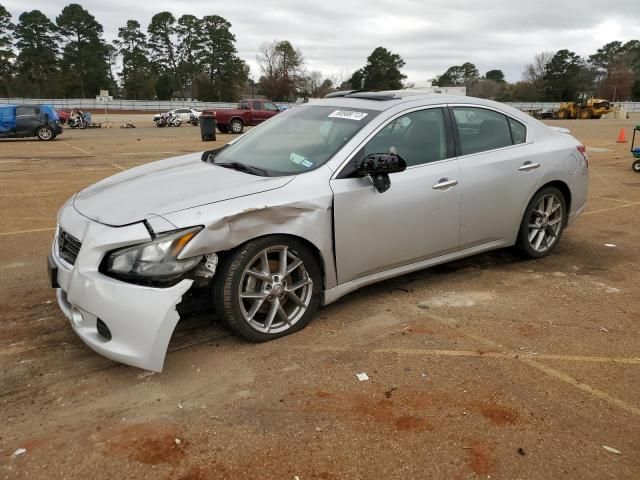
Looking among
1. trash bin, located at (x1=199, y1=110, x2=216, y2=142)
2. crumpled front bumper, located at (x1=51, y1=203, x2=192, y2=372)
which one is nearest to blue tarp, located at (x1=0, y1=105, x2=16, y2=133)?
trash bin, located at (x1=199, y1=110, x2=216, y2=142)

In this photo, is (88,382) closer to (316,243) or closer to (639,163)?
(316,243)

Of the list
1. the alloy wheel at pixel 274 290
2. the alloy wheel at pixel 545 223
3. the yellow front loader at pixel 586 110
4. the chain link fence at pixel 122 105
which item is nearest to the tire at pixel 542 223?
the alloy wheel at pixel 545 223

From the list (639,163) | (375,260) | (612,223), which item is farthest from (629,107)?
(375,260)

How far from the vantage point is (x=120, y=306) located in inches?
109

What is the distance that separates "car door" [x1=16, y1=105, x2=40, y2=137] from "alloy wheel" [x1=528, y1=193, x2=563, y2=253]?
22170 mm

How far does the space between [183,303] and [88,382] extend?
68cm

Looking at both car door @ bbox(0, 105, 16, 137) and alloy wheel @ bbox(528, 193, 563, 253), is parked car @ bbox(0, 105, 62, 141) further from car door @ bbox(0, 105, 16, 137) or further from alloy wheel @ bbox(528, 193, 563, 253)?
alloy wheel @ bbox(528, 193, 563, 253)

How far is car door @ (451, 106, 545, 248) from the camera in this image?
424cm

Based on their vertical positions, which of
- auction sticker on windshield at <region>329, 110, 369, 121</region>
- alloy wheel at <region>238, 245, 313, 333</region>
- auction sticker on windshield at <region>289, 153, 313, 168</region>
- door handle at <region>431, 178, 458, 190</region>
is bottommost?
alloy wheel at <region>238, 245, 313, 333</region>

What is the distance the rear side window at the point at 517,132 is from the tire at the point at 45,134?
72.3 ft

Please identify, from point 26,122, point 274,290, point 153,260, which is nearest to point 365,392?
point 274,290

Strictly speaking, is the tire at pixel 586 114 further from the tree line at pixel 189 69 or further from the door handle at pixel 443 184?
the door handle at pixel 443 184

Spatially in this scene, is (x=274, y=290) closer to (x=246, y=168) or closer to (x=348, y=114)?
(x=246, y=168)

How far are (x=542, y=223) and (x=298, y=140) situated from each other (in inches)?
100
